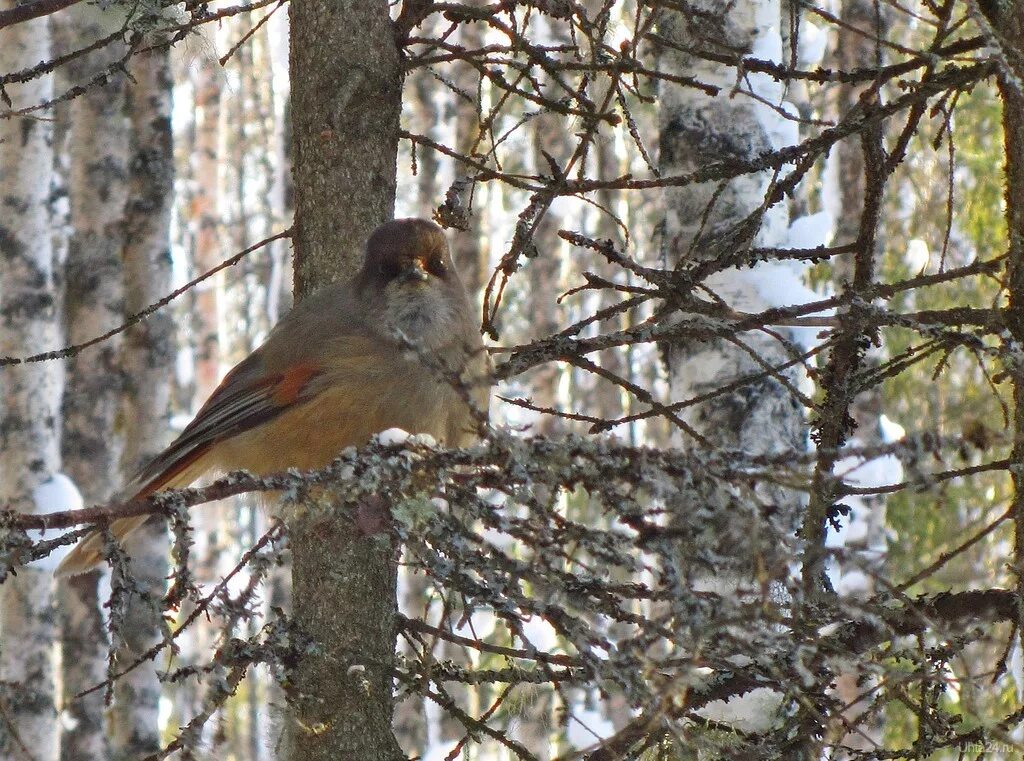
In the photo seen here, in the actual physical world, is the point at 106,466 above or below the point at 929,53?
above

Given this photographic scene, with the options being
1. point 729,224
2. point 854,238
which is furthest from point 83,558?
point 854,238

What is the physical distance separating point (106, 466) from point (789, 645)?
8.12 metres

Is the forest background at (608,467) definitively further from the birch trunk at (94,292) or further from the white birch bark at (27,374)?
the birch trunk at (94,292)

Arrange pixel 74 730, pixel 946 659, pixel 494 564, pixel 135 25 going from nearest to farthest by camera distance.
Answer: pixel 494 564 < pixel 946 659 < pixel 135 25 < pixel 74 730

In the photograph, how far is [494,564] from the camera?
91.4 inches

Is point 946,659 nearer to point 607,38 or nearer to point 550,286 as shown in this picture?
point 607,38

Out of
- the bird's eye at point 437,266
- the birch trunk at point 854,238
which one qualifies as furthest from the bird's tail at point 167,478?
the birch trunk at point 854,238

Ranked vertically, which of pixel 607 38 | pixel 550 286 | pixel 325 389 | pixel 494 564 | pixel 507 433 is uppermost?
pixel 550 286

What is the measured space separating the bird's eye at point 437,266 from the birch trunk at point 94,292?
5.62 meters

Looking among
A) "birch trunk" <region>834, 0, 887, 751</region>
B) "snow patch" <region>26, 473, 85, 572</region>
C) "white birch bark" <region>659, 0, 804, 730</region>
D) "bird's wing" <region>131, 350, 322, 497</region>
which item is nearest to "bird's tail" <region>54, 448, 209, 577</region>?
"bird's wing" <region>131, 350, 322, 497</region>

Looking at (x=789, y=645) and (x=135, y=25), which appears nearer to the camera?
(x=789, y=645)

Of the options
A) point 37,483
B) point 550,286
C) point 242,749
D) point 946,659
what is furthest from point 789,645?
point 242,749

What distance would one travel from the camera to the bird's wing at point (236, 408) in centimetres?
403

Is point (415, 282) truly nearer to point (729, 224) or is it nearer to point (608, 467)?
point (608, 467)
